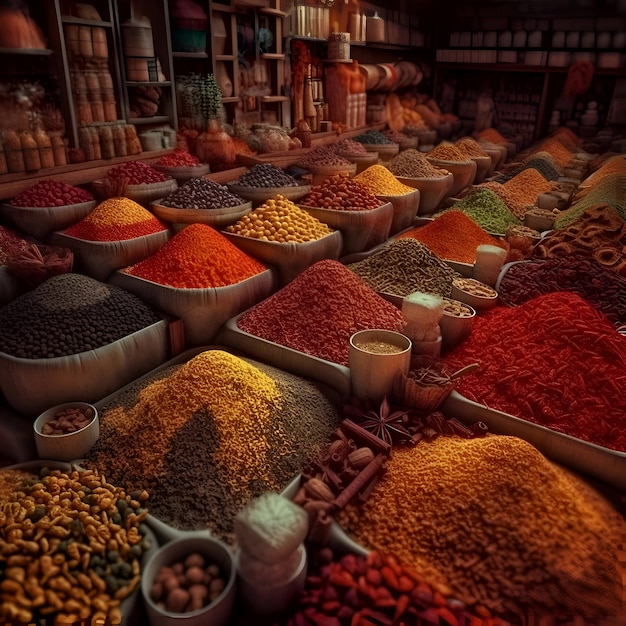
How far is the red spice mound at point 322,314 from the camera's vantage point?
1.92 m

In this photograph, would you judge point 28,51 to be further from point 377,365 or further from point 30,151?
point 377,365

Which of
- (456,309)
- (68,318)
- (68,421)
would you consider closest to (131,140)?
(68,318)

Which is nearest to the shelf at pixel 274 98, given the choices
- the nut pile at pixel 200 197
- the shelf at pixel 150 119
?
the shelf at pixel 150 119

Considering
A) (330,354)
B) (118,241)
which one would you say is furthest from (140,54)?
(330,354)

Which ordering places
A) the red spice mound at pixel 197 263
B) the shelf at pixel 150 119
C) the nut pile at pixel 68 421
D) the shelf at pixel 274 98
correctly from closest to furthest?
the nut pile at pixel 68 421, the red spice mound at pixel 197 263, the shelf at pixel 150 119, the shelf at pixel 274 98

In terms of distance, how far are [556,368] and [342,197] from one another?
1.58m

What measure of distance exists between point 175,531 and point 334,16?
203 inches

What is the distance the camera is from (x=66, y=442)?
143cm

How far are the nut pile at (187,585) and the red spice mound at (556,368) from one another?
954 mm

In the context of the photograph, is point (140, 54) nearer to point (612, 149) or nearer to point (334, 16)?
point (334, 16)

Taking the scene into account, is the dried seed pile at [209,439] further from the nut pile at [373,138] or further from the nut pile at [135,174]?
the nut pile at [373,138]

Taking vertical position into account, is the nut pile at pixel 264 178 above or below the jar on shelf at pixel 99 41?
below

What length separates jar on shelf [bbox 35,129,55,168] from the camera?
2.49 m

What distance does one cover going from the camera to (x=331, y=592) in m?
1.16
